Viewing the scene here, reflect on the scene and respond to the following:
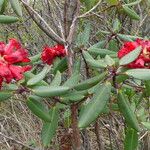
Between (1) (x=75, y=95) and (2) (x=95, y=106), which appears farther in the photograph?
(1) (x=75, y=95)

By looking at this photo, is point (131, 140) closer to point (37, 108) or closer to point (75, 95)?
point (75, 95)

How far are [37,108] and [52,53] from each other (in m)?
0.46

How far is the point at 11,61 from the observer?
1.70 meters

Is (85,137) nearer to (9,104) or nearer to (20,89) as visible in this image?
(9,104)

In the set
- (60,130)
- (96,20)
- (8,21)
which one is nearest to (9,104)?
(60,130)

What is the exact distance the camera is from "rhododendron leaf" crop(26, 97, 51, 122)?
5.83ft

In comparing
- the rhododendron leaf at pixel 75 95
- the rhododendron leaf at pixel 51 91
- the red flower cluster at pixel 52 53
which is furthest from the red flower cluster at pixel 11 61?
the red flower cluster at pixel 52 53

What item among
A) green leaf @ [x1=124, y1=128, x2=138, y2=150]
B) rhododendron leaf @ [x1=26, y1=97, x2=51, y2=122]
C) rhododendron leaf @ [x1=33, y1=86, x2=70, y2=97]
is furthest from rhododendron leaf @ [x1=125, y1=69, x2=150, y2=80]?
green leaf @ [x1=124, y1=128, x2=138, y2=150]

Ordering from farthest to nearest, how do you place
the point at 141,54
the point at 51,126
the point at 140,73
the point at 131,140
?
the point at 131,140 < the point at 51,126 < the point at 141,54 < the point at 140,73

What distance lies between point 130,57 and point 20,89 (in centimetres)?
44

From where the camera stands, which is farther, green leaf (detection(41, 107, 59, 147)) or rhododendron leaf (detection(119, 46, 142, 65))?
green leaf (detection(41, 107, 59, 147))

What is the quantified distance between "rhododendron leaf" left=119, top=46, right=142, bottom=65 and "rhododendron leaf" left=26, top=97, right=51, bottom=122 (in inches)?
15.1

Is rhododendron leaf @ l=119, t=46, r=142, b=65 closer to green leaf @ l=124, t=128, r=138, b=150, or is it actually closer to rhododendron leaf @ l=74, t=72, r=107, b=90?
rhododendron leaf @ l=74, t=72, r=107, b=90

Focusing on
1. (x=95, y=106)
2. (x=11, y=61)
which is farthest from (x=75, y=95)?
(x=11, y=61)
